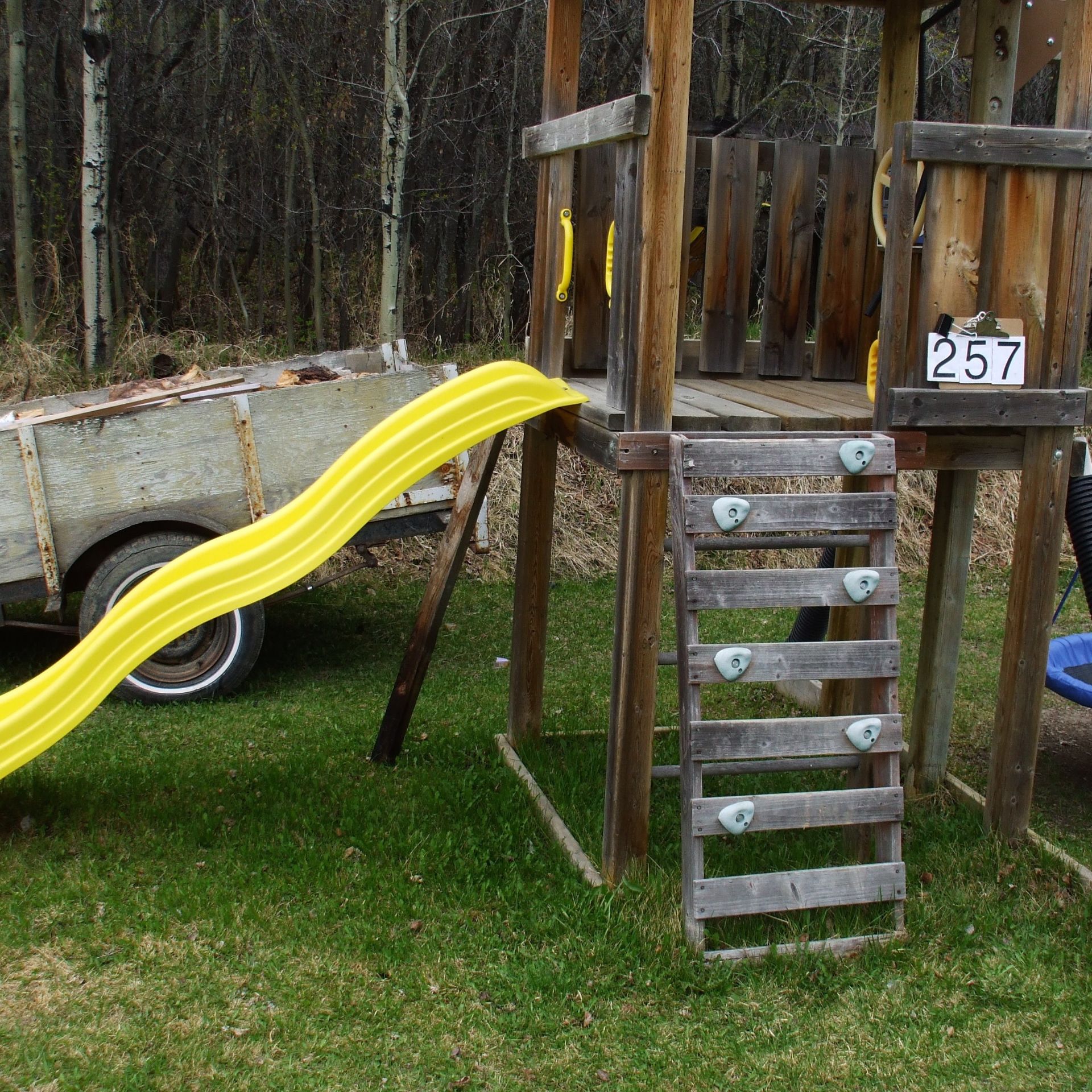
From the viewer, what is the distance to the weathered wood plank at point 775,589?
3.70m

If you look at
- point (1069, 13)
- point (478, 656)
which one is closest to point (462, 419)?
point (1069, 13)

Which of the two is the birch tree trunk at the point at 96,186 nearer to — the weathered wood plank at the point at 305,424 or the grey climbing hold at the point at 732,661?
the weathered wood plank at the point at 305,424

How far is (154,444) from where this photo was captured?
228 inches

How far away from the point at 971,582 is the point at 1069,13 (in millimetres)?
5886

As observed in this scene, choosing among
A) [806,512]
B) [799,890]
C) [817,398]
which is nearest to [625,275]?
[806,512]

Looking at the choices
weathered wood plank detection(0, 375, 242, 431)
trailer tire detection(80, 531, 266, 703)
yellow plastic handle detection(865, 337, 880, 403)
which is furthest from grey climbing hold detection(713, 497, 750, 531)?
weathered wood plank detection(0, 375, 242, 431)

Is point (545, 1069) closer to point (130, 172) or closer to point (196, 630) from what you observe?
point (196, 630)

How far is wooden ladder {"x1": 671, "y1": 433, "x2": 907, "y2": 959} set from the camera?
362 cm

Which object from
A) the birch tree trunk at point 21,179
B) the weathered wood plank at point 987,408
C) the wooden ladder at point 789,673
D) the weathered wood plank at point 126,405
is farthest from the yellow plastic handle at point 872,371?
the birch tree trunk at point 21,179

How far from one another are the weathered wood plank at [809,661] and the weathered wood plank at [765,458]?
1.82 ft

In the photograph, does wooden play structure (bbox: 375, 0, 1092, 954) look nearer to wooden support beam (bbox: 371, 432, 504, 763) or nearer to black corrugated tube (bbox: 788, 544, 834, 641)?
wooden support beam (bbox: 371, 432, 504, 763)

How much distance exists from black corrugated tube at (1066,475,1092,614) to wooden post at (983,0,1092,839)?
1.11ft

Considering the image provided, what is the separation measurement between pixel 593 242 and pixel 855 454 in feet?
5.12

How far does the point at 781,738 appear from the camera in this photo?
3686 mm
